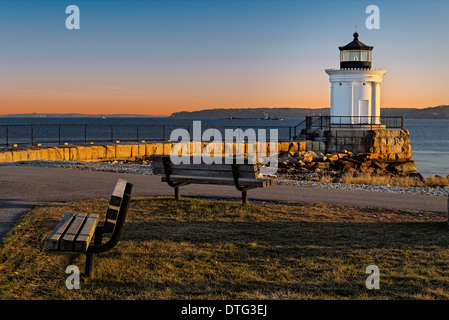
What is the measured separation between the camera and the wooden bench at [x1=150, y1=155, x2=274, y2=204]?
9.62 m

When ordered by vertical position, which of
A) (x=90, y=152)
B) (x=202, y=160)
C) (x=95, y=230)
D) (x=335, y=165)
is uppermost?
(x=202, y=160)

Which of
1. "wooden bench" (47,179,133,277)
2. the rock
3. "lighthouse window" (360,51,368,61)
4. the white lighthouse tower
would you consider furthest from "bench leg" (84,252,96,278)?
"lighthouse window" (360,51,368,61)

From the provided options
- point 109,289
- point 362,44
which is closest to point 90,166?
point 109,289

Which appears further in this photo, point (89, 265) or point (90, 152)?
point (90, 152)

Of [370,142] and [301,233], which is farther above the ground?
[370,142]

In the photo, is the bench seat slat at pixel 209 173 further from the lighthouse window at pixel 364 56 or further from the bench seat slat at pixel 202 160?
the lighthouse window at pixel 364 56

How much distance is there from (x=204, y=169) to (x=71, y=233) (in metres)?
4.49

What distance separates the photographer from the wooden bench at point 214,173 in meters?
9.62

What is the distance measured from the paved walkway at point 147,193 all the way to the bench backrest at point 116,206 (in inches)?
148

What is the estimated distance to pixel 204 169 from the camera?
993 cm

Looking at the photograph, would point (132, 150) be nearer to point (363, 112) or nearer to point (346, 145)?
point (346, 145)

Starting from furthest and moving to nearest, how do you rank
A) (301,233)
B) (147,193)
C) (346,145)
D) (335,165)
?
(346,145)
(335,165)
(147,193)
(301,233)

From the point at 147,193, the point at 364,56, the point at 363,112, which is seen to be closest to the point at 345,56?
the point at 364,56
